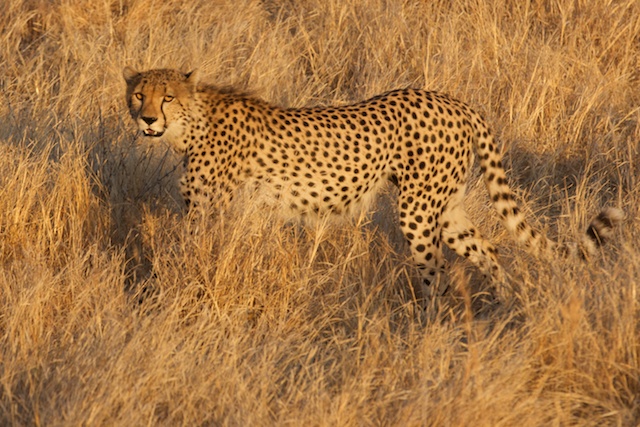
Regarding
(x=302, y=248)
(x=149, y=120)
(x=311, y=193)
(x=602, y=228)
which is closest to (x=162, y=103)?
(x=149, y=120)

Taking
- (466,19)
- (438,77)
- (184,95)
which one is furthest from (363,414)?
(466,19)

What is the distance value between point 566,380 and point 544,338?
134 mm

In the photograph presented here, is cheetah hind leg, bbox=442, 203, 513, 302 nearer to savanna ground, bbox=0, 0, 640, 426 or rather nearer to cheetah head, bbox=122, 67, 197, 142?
savanna ground, bbox=0, 0, 640, 426

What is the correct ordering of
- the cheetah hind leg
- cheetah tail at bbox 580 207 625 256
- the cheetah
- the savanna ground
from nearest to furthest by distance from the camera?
the savanna ground → cheetah tail at bbox 580 207 625 256 → the cheetah → the cheetah hind leg

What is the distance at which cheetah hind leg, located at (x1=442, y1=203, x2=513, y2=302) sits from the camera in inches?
168

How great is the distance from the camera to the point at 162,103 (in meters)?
4.09

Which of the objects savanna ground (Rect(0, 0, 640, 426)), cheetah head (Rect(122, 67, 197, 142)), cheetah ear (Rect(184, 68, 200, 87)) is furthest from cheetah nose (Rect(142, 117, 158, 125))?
savanna ground (Rect(0, 0, 640, 426))

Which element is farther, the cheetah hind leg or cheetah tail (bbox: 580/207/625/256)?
the cheetah hind leg

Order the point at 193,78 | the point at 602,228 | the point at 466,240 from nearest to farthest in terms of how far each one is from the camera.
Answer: the point at 602,228
the point at 193,78
the point at 466,240

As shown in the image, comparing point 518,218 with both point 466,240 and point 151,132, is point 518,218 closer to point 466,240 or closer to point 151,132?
point 466,240

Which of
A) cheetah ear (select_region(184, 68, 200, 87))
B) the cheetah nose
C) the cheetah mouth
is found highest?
cheetah ear (select_region(184, 68, 200, 87))

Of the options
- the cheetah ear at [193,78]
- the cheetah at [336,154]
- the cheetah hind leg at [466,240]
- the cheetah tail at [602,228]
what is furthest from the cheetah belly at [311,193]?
the cheetah tail at [602,228]

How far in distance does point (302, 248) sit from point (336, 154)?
0.38 m

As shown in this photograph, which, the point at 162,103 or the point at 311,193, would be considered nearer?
the point at 162,103
